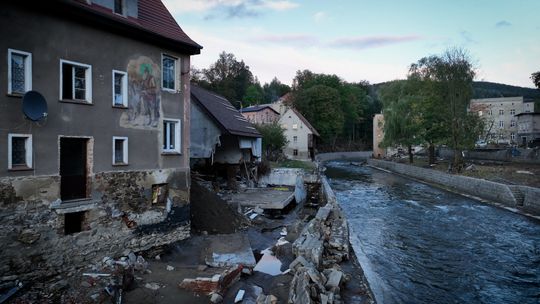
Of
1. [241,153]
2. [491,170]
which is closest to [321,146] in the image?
[491,170]

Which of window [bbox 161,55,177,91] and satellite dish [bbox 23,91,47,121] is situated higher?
window [bbox 161,55,177,91]

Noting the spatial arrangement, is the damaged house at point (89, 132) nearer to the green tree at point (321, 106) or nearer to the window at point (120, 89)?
the window at point (120, 89)

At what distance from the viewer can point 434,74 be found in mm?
39938

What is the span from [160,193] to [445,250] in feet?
43.2

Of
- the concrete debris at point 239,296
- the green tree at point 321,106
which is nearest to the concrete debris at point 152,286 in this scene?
the concrete debris at point 239,296

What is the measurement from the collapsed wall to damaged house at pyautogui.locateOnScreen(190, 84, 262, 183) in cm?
768

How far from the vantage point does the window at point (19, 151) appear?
946 centimetres

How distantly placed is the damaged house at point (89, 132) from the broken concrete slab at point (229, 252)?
167cm

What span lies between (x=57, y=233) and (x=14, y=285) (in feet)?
5.54

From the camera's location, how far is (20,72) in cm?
980

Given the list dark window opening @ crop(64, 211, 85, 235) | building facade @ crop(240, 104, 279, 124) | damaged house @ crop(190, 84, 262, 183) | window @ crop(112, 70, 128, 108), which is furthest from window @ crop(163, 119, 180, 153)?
building facade @ crop(240, 104, 279, 124)

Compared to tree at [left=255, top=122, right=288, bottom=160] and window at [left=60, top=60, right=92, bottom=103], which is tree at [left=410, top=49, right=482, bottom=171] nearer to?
tree at [left=255, top=122, right=288, bottom=160]

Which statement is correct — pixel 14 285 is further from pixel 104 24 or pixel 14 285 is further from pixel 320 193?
pixel 320 193

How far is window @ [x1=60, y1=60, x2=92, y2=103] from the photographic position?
1077 cm
